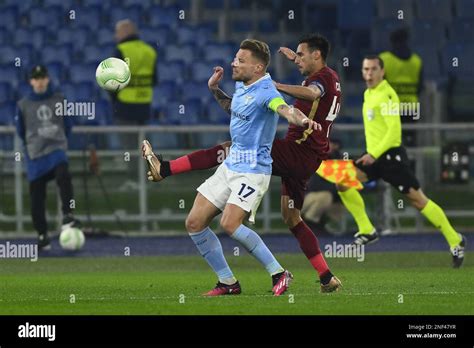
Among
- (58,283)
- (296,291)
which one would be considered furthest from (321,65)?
(58,283)

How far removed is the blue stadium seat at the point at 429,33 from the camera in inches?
1044

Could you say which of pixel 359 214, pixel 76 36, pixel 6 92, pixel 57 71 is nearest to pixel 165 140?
pixel 359 214

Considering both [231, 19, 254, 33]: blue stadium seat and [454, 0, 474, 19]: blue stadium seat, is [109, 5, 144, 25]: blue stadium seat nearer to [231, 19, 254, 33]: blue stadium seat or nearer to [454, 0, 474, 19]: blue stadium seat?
[231, 19, 254, 33]: blue stadium seat

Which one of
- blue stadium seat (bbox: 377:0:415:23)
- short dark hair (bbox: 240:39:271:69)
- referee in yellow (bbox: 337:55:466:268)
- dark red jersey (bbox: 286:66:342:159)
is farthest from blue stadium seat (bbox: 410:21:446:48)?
short dark hair (bbox: 240:39:271:69)

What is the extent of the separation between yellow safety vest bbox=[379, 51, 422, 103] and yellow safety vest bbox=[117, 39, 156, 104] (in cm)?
343

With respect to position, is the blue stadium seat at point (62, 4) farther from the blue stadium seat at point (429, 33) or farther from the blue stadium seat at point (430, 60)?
the blue stadium seat at point (430, 60)

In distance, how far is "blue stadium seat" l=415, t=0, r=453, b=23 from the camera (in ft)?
88.1

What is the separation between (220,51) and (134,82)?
317 centimetres

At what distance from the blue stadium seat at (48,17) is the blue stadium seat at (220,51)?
259cm

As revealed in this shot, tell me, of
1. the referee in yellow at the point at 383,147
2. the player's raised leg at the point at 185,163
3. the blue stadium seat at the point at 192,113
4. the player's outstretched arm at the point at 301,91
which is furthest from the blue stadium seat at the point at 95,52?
the player's outstretched arm at the point at 301,91

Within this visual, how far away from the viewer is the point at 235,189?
537 inches

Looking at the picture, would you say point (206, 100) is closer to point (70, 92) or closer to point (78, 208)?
point (70, 92)

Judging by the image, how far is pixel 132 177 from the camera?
72.0ft
